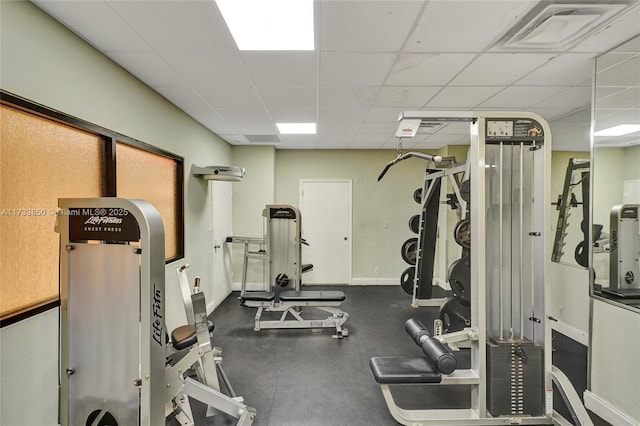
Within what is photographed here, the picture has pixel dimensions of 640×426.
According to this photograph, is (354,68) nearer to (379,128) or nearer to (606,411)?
(379,128)

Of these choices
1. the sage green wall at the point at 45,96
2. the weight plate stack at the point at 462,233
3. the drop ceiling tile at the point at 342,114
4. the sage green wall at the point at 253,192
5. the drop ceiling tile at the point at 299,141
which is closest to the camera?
the sage green wall at the point at 45,96

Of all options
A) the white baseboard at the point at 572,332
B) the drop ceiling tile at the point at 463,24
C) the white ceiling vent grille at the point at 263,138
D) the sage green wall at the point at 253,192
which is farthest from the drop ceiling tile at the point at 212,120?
the white baseboard at the point at 572,332

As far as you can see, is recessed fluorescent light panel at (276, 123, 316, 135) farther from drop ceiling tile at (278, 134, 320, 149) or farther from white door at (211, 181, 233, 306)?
white door at (211, 181, 233, 306)

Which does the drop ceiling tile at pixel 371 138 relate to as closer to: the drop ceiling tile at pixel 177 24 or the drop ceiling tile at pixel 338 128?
the drop ceiling tile at pixel 338 128

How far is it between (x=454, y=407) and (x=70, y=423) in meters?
2.33

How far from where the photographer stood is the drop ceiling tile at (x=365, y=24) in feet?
4.77

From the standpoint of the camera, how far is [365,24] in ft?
5.25

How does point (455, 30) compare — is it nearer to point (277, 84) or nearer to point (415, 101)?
point (415, 101)

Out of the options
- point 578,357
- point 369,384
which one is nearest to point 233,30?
point 369,384

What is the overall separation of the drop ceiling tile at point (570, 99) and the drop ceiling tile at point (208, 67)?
2.88 meters

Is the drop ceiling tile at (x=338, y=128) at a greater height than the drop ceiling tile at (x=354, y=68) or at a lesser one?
greater

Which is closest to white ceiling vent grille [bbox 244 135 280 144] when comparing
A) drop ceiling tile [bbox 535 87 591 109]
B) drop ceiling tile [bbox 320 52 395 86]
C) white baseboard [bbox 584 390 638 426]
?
drop ceiling tile [bbox 320 52 395 86]

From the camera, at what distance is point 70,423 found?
1242mm

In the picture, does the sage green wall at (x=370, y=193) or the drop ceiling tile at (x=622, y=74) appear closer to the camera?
the drop ceiling tile at (x=622, y=74)
